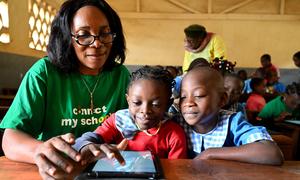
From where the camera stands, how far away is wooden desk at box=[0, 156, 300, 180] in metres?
0.94

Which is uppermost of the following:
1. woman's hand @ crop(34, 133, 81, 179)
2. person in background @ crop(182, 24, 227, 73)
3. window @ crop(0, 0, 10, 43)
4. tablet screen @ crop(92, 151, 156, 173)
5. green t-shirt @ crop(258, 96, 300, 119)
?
window @ crop(0, 0, 10, 43)

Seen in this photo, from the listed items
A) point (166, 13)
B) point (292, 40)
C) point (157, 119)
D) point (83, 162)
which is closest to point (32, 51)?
point (166, 13)

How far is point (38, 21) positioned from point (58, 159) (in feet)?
20.9

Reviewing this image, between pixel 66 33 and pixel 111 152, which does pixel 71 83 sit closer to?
pixel 66 33

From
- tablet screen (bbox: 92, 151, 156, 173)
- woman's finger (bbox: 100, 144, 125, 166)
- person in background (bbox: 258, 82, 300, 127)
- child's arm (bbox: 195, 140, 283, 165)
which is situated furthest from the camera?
person in background (bbox: 258, 82, 300, 127)

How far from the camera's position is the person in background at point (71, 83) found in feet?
4.67

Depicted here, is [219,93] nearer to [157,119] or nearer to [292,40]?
[157,119]

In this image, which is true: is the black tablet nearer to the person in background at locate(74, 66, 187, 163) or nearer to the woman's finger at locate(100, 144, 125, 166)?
the woman's finger at locate(100, 144, 125, 166)

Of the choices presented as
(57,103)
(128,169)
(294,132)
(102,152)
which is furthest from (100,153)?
(294,132)

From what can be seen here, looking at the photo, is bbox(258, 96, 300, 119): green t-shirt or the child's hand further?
bbox(258, 96, 300, 119): green t-shirt

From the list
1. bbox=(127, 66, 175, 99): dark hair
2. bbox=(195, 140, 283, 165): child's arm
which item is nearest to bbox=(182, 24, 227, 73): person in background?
bbox=(127, 66, 175, 99): dark hair

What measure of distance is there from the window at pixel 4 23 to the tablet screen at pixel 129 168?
14.5ft

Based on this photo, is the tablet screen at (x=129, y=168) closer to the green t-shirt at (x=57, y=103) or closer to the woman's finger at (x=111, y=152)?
the woman's finger at (x=111, y=152)

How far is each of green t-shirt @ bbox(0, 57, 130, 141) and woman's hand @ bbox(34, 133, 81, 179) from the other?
533 millimetres
